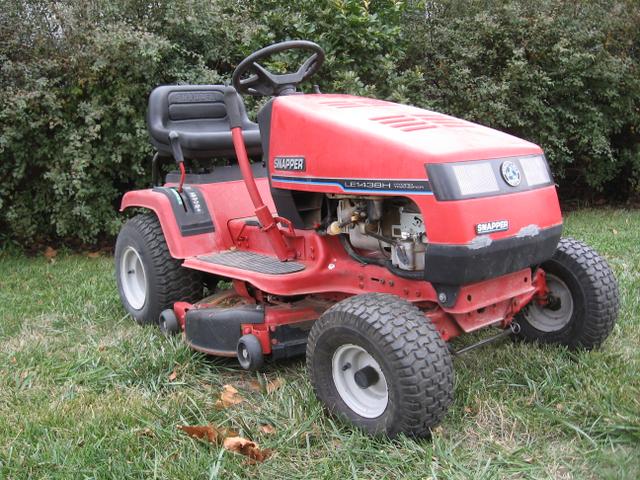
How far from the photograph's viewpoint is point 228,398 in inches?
112

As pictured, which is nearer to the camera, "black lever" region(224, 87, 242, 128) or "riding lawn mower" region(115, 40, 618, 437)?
"riding lawn mower" region(115, 40, 618, 437)

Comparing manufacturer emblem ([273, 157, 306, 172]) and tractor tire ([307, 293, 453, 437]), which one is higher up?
manufacturer emblem ([273, 157, 306, 172])

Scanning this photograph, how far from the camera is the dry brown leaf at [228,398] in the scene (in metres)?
2.79

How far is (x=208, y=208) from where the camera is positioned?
383 cm

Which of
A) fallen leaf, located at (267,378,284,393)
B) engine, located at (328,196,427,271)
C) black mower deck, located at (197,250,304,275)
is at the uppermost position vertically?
engine, located at (328,196,427,271)

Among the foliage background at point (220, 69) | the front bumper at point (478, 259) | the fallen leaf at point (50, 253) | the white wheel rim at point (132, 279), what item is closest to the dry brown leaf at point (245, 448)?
the front bumper at point (478, 259)

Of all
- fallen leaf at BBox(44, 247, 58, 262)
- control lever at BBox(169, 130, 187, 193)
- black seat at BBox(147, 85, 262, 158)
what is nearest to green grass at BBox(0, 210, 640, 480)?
control lever at BBox(169, 130, 187, 193)

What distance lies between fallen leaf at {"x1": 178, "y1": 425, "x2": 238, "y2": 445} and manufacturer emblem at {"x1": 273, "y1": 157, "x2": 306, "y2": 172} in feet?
3.69

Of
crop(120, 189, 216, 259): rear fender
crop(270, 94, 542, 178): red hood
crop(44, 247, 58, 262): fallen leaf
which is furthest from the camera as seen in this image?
crop(44, 247, 58, 262): fallen leaf

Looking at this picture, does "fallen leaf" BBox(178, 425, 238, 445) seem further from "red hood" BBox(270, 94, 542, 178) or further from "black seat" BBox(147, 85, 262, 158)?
"black seat" BBox(147, 85, 262, 158)

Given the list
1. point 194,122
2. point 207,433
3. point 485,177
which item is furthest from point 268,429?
point 194,122

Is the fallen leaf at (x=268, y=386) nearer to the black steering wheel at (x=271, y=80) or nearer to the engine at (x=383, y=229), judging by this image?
the engine at (x=383, y=229)

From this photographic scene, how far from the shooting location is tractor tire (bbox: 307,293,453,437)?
2.37 m

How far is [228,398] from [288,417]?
31 centimetres
